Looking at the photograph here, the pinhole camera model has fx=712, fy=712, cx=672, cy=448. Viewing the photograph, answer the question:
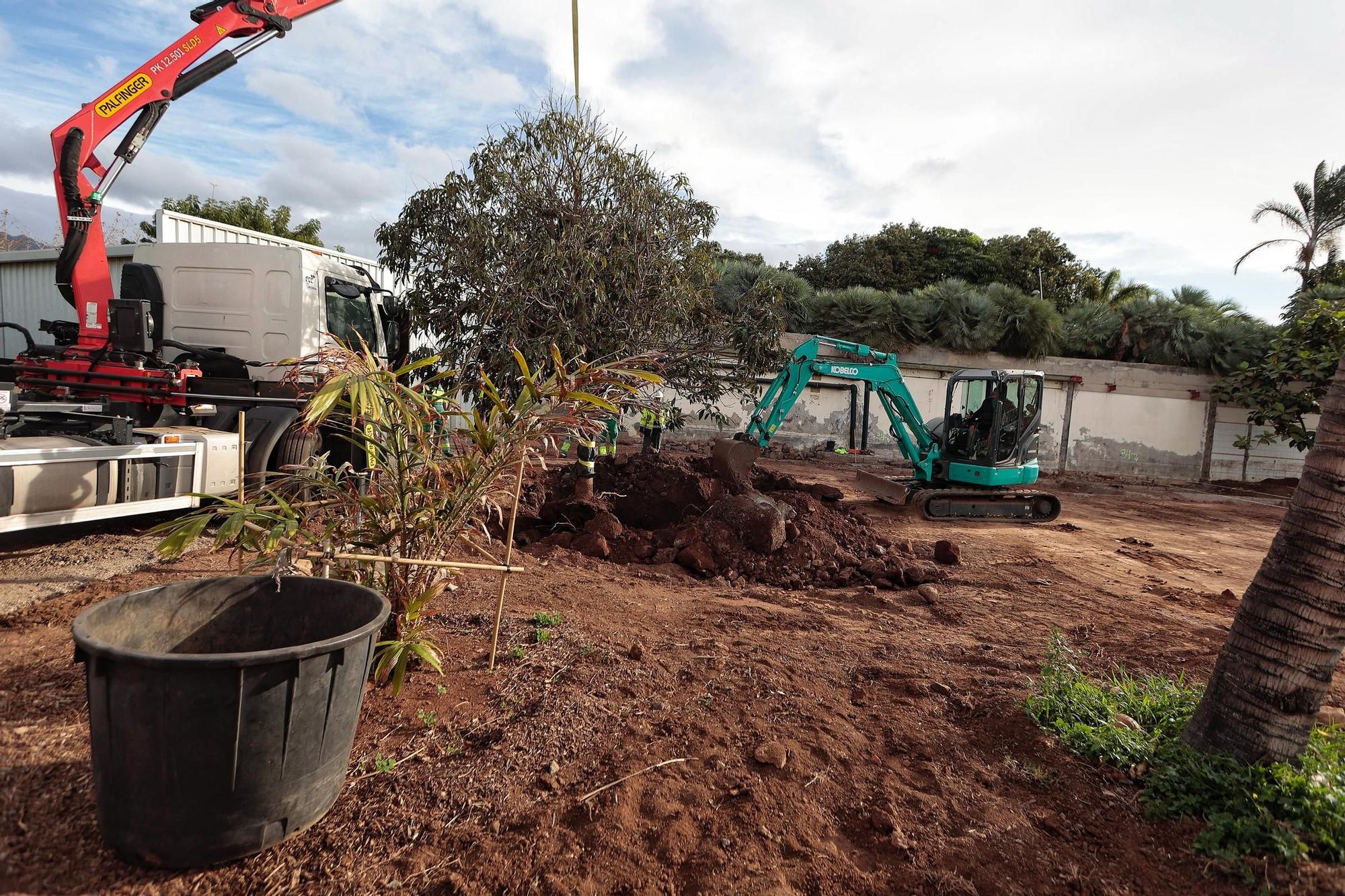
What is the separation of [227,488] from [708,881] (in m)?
5.47

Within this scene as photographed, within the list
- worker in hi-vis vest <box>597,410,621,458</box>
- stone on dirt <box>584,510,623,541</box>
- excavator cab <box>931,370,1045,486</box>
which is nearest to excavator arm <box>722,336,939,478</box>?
excavator cab <box>931,370,1045,486</box>

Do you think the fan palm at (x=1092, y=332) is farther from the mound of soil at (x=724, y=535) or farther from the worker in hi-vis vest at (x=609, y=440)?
the worker in hi-vis vest at (x=609, y=440)

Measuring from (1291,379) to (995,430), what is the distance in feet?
43.8

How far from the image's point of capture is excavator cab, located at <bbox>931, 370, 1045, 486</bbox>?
10961mm

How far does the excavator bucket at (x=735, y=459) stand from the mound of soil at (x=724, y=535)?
2.17ft

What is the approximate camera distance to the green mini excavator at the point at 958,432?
35.9 ft

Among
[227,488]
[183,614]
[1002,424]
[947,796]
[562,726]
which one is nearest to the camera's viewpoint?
[183,614]

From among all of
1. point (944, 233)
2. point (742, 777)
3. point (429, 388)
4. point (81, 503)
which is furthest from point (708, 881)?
point (944, 233)

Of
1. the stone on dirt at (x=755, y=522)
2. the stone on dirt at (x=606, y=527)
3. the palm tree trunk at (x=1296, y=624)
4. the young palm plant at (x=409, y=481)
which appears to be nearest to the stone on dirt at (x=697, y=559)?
the stone on dirt at (x=755, y=522)

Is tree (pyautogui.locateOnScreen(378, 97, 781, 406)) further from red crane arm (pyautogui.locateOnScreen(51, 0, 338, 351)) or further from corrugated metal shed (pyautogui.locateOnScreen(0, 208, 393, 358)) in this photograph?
corrugated metal shed (pyautogui.locateOnScreen(0, 208, 393, 358))

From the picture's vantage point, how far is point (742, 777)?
297 centimetres

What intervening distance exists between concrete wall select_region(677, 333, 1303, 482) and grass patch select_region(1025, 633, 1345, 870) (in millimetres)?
15242

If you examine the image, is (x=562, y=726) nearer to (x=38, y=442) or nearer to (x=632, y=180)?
(x=38, y=442)

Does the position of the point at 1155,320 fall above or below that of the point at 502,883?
above
